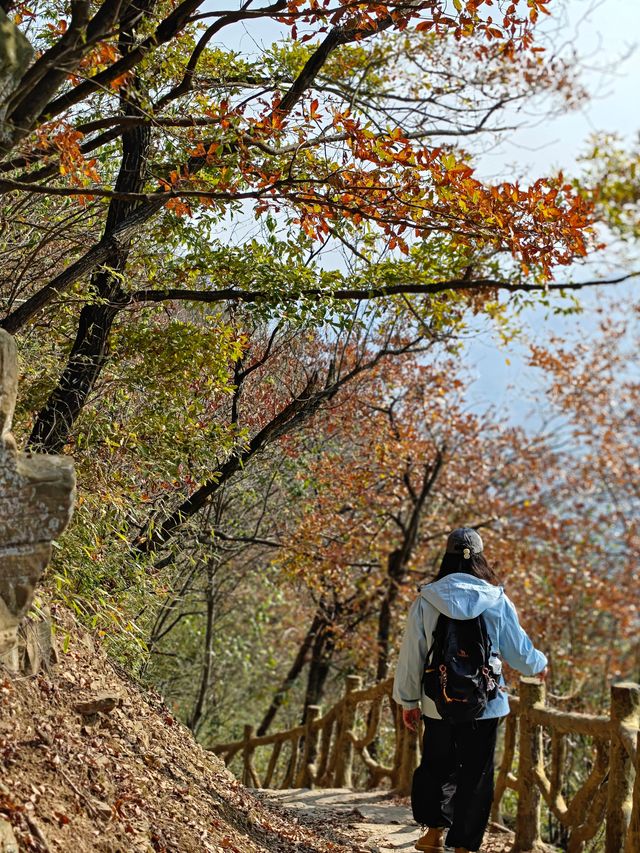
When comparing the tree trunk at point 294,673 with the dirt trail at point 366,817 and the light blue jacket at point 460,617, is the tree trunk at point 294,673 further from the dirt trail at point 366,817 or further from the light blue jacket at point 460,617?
the light blue jacket at point 460,617

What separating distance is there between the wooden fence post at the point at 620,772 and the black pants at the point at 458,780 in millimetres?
991

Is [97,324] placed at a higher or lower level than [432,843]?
higher

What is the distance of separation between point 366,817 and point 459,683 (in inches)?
130

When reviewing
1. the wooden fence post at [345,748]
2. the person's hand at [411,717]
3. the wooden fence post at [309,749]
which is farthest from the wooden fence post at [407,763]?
the person's hand at [411,717]

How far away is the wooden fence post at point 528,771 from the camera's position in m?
6.68

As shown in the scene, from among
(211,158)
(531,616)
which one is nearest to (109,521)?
(211,158)

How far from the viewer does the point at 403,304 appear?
841cm

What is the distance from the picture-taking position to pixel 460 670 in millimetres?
4977

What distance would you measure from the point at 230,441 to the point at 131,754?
259 cm

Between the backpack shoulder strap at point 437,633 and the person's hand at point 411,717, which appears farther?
the person's hand at point 411,717

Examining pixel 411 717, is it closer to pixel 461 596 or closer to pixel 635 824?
pixel 461 596

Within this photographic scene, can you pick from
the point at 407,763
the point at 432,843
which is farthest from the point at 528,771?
the point at 407,763

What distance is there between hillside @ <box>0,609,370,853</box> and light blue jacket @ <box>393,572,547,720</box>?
1329mm

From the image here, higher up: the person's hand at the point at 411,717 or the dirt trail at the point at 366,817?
the person's hand at the point at 411,717
